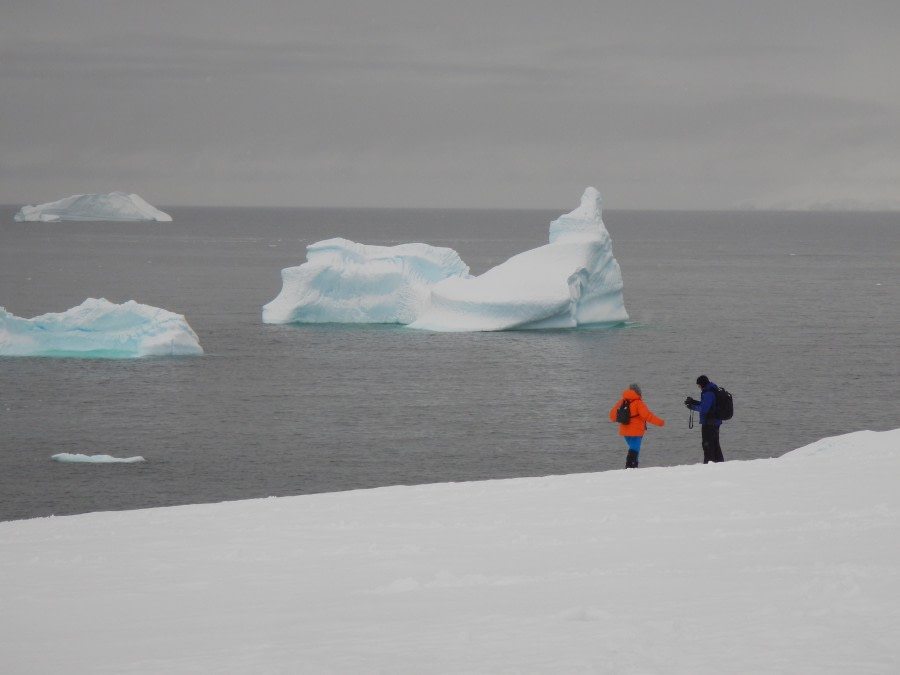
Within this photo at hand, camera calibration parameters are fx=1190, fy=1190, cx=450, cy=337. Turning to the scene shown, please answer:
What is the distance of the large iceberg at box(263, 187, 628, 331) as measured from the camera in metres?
47.0

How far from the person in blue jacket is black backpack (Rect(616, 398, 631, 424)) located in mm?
684

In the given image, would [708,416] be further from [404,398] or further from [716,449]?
[404,398]

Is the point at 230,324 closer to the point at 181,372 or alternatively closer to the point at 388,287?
the point at 388,287

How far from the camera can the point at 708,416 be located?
1424 cm

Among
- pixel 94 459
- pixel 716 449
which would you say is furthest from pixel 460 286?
pixel 716 449

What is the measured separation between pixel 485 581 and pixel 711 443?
6.89m

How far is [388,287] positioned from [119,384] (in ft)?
53.4

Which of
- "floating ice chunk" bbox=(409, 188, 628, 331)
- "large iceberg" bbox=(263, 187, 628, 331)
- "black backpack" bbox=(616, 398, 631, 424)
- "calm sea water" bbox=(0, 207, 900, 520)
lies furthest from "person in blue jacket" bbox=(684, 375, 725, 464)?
"large iceberg" bbox=(263, 187, 628, 331)

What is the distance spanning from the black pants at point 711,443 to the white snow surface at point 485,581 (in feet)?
7.12

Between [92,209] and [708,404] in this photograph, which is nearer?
[708,404]

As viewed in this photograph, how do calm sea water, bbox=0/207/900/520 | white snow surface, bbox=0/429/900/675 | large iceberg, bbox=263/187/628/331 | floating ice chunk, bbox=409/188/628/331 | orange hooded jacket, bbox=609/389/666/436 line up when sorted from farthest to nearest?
large iceberg, bbox=263/187/628/331
floating ice chunk, bbox=409/188/628/331
calm sea water, bbox=0/207/900/520
orange hooded jacket, bbox=609/389/666/436
white snow surface, bbox=0/429/900/675

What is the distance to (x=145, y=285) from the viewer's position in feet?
246

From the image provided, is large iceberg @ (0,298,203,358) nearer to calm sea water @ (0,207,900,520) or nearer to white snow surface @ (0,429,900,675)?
calm sea water @ (0,207,900,520)

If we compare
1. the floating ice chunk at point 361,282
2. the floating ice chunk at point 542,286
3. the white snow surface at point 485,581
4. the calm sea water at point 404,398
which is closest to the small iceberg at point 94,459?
the calm sea water at point 404,398
